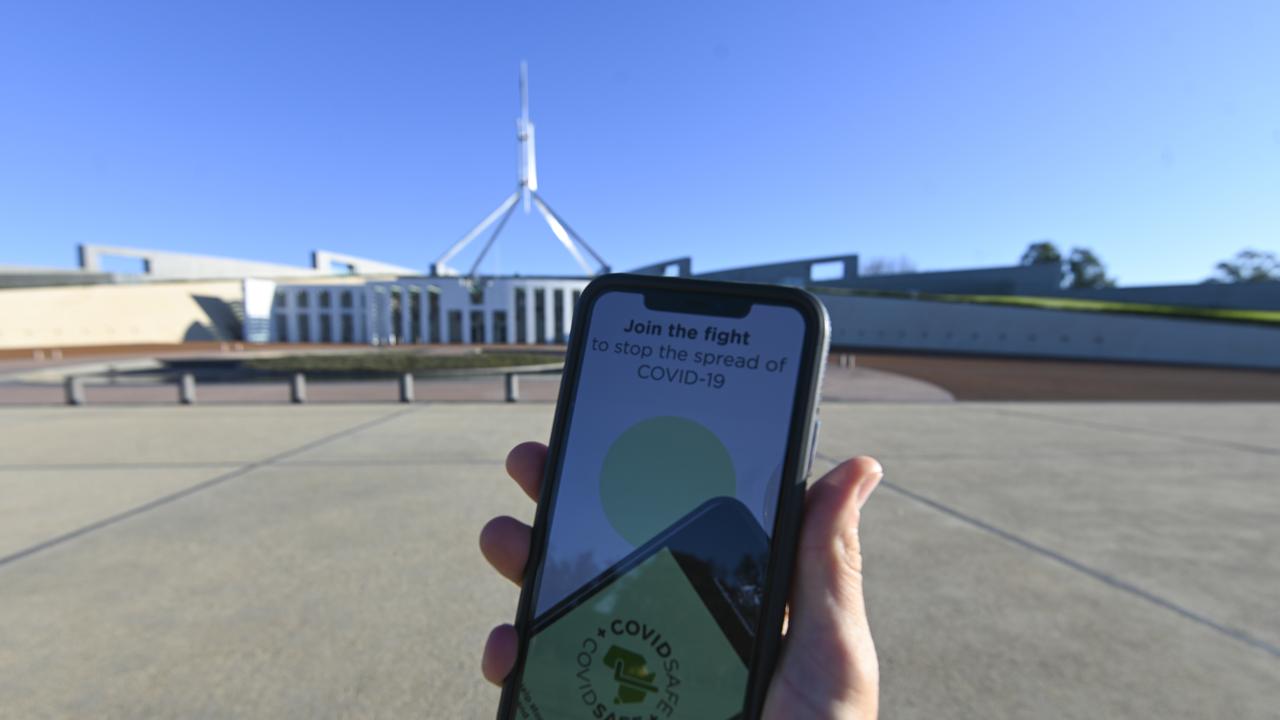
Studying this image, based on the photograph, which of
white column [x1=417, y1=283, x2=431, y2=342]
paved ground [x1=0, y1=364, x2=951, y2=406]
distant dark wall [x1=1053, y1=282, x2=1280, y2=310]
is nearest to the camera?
paved ground [x1=0, y1=364, x2=951, y2=406]

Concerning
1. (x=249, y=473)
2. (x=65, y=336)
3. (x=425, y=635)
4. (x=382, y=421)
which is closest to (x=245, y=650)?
(x=425, y=635)

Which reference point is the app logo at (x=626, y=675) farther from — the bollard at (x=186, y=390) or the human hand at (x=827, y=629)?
the bollard at (x=186, y=390)

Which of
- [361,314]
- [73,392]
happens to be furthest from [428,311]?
[73,392]

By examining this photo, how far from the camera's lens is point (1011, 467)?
6.19 metres

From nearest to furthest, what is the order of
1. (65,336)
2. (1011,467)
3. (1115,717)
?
(1115,717), (1011,467), (65,336)

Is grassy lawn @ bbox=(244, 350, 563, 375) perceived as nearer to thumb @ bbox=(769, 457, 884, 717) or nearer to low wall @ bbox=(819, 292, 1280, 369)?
thumb @ bbox=(769, 457, 884, 717)

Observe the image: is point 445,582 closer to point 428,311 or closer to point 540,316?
point 540,316

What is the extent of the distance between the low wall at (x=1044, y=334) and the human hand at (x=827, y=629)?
35.8 m

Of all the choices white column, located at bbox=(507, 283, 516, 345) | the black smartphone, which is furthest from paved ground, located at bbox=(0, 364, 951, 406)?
white column, located at bbox=(507, 283, 516, 345)

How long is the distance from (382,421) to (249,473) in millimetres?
3397

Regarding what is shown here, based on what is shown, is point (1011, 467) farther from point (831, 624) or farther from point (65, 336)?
point (65, 336)

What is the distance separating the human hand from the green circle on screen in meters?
0.28

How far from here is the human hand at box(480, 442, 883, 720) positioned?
147 centimetres

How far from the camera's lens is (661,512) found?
1.51 metres
